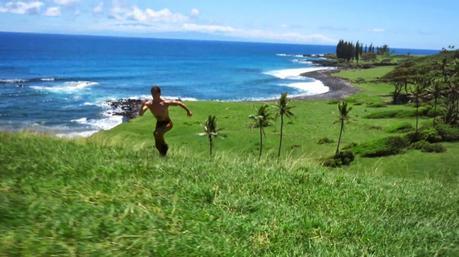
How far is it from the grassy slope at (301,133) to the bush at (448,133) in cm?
252

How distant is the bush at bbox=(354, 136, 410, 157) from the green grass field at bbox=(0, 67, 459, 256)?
126ft

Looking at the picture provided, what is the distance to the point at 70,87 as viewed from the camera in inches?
4338

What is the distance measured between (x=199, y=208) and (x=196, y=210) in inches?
7.7

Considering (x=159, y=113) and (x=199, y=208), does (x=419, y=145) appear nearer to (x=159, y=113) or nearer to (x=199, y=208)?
(x=159, y=113)

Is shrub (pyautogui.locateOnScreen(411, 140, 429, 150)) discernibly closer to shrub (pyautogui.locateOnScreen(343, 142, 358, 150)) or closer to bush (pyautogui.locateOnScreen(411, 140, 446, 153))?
bush (pyautogui.locateOnScreen(411, 140, 446, 153))

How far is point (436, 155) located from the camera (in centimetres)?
4856

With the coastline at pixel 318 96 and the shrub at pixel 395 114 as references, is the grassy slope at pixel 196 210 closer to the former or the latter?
the coastline at pixel 318 96

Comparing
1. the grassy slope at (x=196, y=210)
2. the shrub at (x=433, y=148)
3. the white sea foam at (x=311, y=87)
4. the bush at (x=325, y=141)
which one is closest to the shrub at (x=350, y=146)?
the bush at (x=325, y=141)

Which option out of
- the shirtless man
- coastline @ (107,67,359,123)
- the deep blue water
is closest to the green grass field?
the shirtless man

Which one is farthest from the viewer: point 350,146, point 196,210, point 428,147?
point 350,146

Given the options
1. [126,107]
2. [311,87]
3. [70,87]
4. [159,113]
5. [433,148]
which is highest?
[159,113]

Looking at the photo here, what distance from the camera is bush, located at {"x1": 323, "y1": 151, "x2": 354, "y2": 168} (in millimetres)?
47772

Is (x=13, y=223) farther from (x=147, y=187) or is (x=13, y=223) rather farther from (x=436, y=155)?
(x=436, y=155)

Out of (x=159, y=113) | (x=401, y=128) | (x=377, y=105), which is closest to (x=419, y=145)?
(x=401, y=128)
